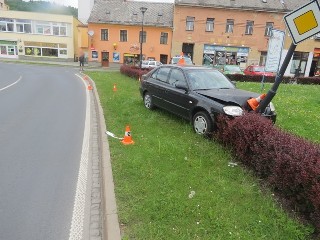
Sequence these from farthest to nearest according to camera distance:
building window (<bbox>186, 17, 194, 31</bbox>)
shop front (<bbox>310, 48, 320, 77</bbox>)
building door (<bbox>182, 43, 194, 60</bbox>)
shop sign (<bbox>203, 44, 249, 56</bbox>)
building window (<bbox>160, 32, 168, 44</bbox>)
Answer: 1. building window (<bbox>160, 32, 168, 44</bbox>)
2. shop front (<bbox>310, 48, 320, 77</bbox>)
3. building door (<bbox>182, 43, 194, 60</bbox>)
4. shop sign (<bbox>203, 44, 249, 56</bbox>)
5. building window (<bbox>186, 17, 194, 31</bbox>)

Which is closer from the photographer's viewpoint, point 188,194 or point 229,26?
point 188,194

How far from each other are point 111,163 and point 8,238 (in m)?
2.21

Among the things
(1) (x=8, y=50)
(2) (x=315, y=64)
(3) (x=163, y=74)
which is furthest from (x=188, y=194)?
(1) (x=8, y=50)

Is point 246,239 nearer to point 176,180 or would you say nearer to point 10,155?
point 176,180

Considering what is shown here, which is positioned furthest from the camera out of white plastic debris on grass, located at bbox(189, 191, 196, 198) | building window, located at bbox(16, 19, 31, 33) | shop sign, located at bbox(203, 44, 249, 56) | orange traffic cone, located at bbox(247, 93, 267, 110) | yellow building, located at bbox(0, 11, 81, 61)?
building window, located at bbox(16, 19, 31, 33)

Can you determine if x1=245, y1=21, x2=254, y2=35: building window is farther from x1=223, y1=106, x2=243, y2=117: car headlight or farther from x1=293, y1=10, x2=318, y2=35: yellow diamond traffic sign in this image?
x1=293, y1=10, x2=318, y2=35: yellow diamond traffic sign

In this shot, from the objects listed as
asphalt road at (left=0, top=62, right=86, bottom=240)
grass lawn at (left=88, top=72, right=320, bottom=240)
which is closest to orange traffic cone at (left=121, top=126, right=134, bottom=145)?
grass lawn at (left=88, top=72, right=320, bottom=240)

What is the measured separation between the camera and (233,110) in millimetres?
6293

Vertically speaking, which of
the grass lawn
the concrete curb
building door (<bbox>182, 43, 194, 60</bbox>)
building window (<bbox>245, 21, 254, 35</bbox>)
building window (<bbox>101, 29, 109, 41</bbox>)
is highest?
building window (<bbox>245, 21, 254, 35</bbox>)

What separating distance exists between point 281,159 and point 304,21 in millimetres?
2402

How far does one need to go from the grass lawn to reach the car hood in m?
0.99

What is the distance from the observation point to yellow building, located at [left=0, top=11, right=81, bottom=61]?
48.0 m

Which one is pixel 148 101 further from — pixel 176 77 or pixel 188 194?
pixel 188 194

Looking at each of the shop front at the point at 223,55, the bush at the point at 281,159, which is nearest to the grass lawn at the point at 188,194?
the bush at the point at 281,159
